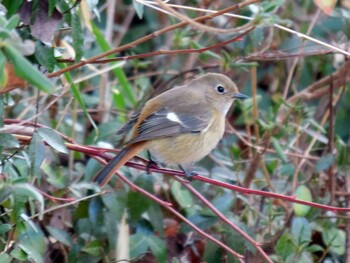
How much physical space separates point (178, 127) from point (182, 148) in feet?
0.33

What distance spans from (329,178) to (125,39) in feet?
8.69

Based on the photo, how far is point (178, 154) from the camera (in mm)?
3867

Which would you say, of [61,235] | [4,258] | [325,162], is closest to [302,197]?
[325,162]

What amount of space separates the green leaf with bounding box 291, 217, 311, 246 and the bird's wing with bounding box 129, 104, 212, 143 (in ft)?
2.09

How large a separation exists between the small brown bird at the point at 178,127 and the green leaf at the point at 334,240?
0.76 meters

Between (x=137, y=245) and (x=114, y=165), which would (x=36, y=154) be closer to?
(x=114, y=165)

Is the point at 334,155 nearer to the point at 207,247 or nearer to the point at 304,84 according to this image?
the point at 207,247

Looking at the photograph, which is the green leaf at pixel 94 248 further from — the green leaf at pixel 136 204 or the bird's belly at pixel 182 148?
the bird's belly at pixel 182 148

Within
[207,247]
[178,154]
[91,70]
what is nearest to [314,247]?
[207,247]

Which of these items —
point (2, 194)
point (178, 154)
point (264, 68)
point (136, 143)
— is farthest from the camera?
point (264, 68)

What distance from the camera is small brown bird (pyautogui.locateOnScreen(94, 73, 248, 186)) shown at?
3.78m

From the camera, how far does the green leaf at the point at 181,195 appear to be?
4.19 metres

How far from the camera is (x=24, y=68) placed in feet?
6.37

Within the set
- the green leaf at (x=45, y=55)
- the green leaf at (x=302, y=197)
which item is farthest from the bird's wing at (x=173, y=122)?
the green leaf at (x=45, y=55)
